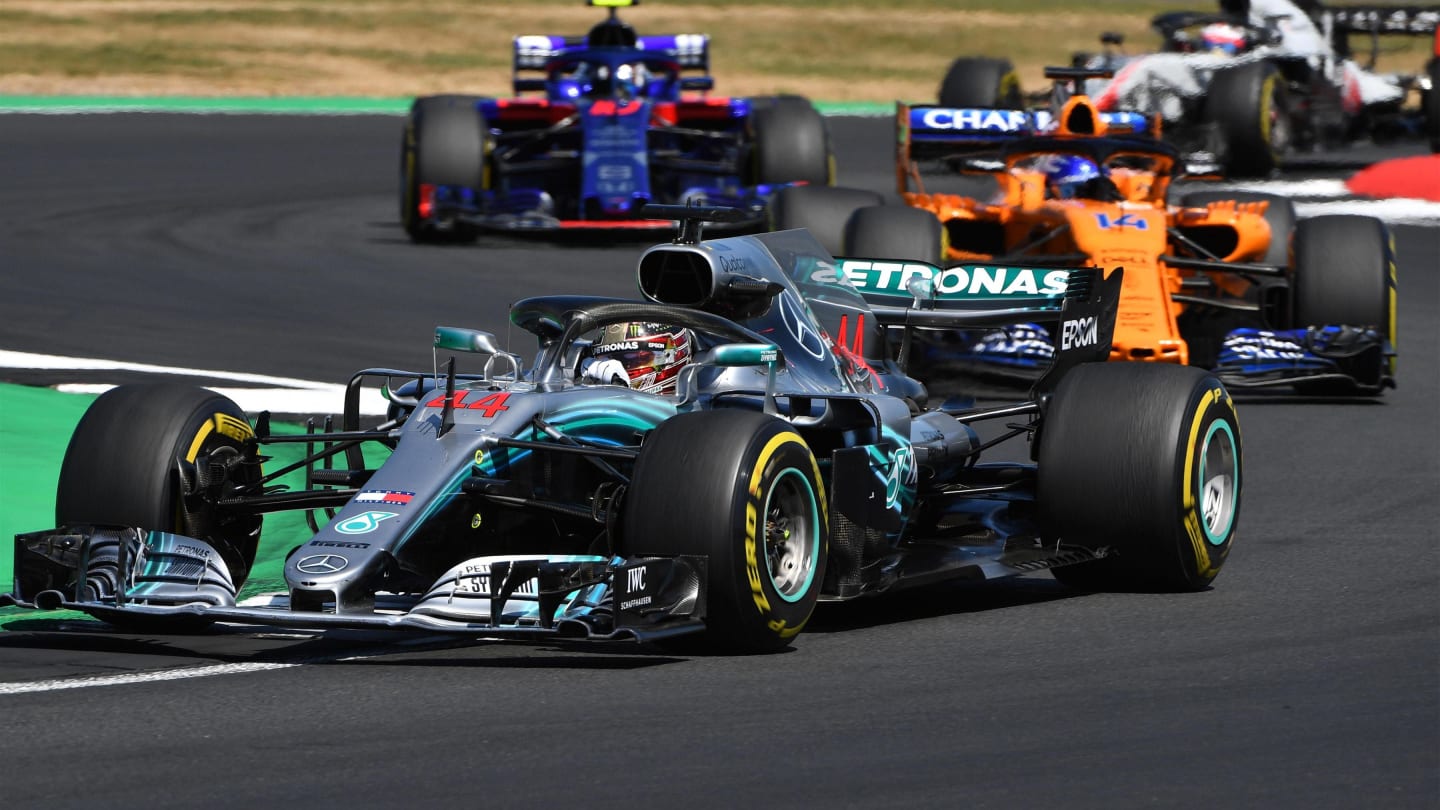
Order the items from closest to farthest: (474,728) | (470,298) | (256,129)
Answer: (474,728), (470,298), (256,129)

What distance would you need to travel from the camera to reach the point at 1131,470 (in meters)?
8.52

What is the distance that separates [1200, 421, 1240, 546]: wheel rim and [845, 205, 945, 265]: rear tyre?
5.60 metres

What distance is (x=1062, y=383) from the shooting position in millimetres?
8781

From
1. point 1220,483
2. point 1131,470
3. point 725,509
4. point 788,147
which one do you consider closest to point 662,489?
point 725,509

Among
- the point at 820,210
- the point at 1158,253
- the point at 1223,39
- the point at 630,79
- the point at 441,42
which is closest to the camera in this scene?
the point at 1158,253

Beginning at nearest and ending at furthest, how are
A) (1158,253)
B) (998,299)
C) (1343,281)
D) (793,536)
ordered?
(793,536) < (998,299) < (1158,253) < (1343,281)

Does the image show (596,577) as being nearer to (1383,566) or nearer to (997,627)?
(997,627)

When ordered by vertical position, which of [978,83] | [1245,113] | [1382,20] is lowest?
[1245,113]

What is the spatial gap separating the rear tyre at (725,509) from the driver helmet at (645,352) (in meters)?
1.07

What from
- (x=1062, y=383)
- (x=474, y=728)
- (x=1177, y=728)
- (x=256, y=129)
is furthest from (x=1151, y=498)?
(x=256, y=129)

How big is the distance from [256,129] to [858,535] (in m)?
24.0

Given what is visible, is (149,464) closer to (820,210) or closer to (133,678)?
(133,678)

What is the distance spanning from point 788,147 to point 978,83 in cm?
633

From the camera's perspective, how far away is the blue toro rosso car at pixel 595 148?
20.1 metres
